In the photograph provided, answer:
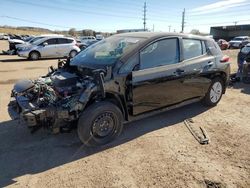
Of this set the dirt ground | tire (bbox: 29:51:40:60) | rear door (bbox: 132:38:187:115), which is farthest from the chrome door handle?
tire (bbox: 29:51:40:60)

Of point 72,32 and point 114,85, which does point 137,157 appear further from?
point 72,32

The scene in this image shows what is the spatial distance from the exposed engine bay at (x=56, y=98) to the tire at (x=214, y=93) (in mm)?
2997

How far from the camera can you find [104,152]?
4.22m

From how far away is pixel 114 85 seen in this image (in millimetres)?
4293

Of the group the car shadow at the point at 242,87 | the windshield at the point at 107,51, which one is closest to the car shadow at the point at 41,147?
the windshield at the point at 107,51

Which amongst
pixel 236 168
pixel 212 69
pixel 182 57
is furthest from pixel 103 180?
pixel 212 69

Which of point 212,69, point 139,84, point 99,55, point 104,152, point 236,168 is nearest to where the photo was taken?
point 236,168

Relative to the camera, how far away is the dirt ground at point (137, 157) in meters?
3.49

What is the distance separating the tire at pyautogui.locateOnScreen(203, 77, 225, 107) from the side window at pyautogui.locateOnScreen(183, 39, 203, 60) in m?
0.86

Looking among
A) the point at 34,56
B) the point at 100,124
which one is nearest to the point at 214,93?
the point at 100,124

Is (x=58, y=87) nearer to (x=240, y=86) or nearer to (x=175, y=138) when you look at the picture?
(x=175, y=138)

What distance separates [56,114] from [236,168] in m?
2.71

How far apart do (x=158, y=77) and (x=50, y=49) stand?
14.7m

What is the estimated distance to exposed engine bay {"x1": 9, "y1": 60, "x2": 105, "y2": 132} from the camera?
393cm
